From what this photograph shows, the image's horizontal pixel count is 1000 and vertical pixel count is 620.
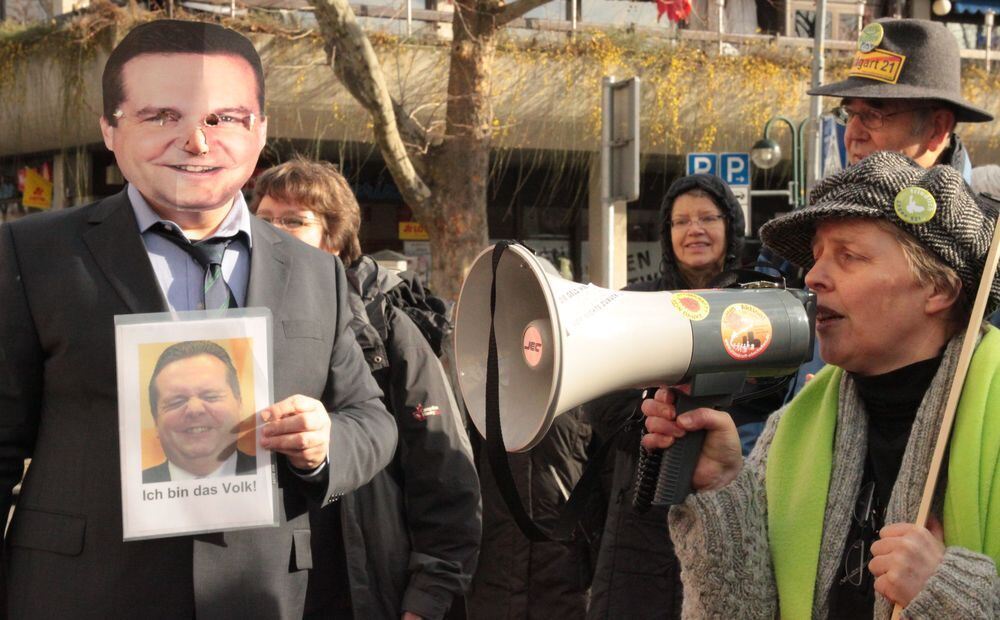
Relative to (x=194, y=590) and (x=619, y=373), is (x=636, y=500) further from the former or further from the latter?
(x=194, y=590)

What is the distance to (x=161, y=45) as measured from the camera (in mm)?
2125

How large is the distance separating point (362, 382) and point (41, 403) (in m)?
0.64

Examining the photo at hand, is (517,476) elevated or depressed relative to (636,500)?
depressed

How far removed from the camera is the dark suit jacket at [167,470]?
1990 millimetres

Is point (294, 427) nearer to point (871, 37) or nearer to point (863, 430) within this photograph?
point (863, 430)

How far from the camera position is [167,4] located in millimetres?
10344

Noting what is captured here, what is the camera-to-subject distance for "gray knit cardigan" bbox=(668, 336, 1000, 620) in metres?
1.99

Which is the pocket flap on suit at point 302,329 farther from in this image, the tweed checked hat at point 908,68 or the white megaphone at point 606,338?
the tweed checked hat at point 908,68

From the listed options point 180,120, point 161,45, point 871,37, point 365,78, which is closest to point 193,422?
point 180,120

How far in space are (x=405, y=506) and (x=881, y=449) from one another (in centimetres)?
135

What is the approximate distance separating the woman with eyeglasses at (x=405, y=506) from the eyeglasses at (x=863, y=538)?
118cm

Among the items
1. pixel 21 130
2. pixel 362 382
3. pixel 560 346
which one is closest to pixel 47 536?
pixel 362 382

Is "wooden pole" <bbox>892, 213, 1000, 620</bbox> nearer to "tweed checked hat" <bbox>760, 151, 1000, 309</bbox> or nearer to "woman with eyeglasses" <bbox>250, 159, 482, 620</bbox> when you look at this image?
"tweed checked hat" <bbox>760, 151, 1000, 309</bbox>

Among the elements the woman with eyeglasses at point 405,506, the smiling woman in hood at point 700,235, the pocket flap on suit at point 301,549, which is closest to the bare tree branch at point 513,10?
the smiling woman in hood at point 700,235
